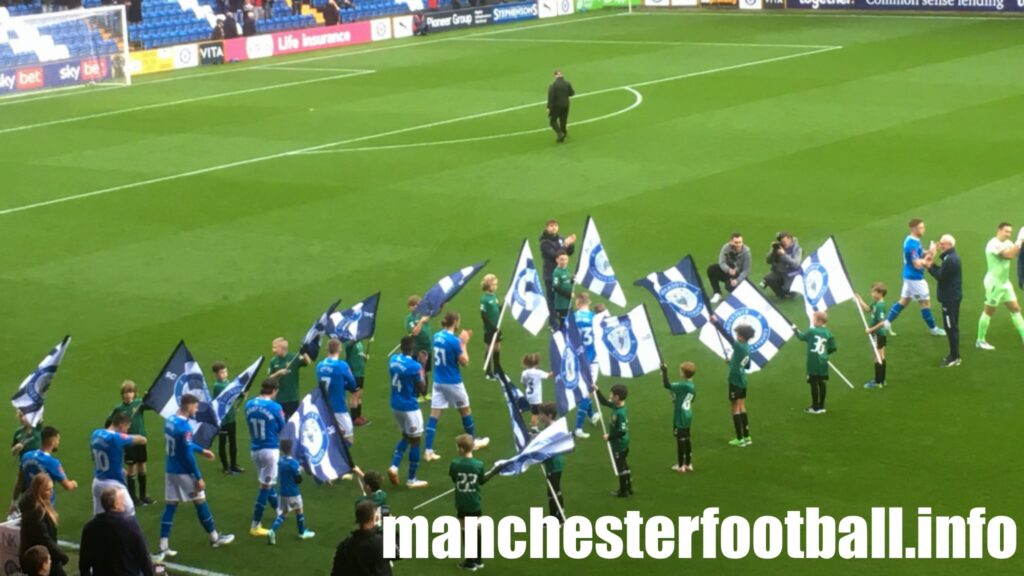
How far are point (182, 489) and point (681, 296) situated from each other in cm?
789

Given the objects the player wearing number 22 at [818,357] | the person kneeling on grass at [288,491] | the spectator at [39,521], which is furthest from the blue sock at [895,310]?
the spectator at [39,521]

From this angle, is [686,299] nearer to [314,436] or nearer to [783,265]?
[783,265]

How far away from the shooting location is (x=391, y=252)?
30562mm

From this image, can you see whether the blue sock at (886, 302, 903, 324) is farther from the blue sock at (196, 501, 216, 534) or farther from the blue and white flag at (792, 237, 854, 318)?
the blue sock at (196, 501, 216, 534)

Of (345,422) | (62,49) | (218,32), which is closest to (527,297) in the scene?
(345,422)

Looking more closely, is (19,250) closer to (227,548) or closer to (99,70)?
(227,548)

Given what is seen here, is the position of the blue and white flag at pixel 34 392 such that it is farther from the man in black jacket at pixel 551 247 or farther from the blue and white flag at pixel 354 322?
the man in black jacket at pixel 551 247

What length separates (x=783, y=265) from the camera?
2694 cm

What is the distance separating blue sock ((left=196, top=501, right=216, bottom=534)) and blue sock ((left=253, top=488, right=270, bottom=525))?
515 mm

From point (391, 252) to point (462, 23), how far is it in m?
40.3

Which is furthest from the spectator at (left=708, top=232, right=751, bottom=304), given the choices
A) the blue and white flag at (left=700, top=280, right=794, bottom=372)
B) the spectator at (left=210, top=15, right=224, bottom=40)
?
the spectator at (left=210, top=15, right=224, bottom=40)

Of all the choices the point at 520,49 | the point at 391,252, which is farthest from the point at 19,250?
the point at 520,49

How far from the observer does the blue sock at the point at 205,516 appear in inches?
691

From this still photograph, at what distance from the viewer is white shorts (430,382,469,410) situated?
2034 cm
